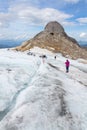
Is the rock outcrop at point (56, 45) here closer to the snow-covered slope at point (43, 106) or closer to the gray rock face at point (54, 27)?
the gray rock face at point (54, 27)

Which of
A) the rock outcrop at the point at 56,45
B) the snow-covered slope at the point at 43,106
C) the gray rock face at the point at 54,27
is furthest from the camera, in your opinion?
the gray rock face at the point at 54,27

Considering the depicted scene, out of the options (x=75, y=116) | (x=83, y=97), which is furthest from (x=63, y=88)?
(x=75, y=116)

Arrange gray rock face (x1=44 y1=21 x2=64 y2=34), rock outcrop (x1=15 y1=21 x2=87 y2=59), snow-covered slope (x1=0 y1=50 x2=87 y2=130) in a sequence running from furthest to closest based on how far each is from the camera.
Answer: gray rock face (x1=44 y1=21 x2=64 y2=34)
rock outcrop (x1=15 y1=21 x2=87 y2=59)
snow-covered slope (x1=0 y1=50 x2=87 y2=130)

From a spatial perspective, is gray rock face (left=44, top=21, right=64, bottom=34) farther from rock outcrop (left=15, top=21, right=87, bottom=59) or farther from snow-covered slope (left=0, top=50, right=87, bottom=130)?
snow-covered slope (left=0, top=50, right=87, bottom=130)

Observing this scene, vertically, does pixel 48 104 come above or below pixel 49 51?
above

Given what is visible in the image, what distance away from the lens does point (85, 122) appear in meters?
19.0

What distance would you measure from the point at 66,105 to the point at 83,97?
4206mm

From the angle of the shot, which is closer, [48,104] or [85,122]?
[85,122]

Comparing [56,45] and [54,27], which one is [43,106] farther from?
[54,27]

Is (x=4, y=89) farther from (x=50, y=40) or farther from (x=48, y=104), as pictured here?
(x=50, y=40)

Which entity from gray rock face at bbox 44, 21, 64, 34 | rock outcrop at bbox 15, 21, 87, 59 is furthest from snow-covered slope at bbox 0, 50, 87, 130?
gray rock face at bbox 44, 21, 64, 34

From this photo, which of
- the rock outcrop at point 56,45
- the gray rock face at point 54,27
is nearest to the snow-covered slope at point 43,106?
the rock outcrop at point 56,45

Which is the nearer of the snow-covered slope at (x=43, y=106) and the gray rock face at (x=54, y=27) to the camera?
the snow-covered slope at (x=43, y=106)

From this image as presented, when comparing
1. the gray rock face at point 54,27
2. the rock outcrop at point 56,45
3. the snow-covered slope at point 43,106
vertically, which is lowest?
the rock outcrop at point 56,45
